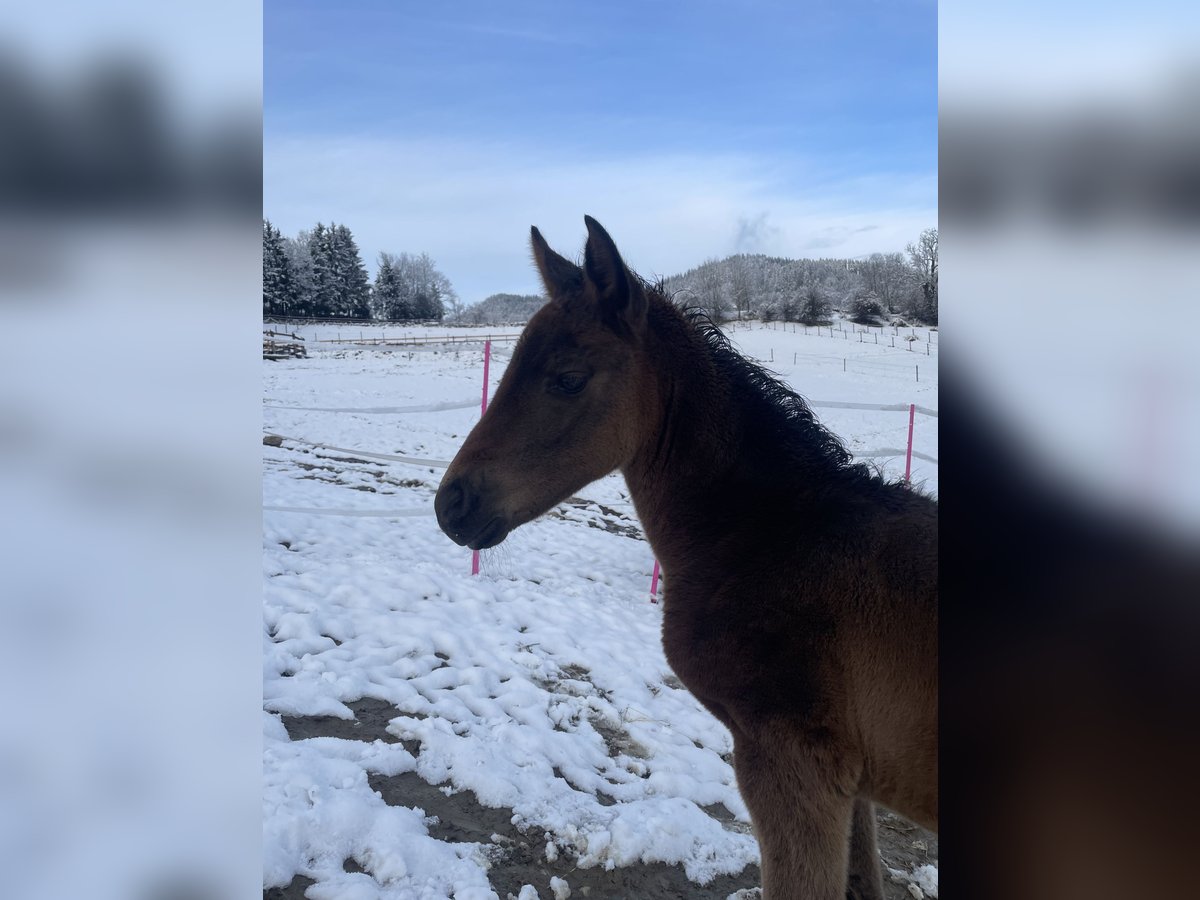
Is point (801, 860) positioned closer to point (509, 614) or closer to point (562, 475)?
point (562, 475)

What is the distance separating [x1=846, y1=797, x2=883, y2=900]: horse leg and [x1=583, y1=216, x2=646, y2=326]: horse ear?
1794 millimetres

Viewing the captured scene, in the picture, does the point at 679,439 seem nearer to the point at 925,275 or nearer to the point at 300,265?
the point at 925,275

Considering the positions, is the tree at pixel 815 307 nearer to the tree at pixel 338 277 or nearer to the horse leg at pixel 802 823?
the horse leg at pixel 802 823

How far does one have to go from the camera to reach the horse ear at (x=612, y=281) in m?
2.01

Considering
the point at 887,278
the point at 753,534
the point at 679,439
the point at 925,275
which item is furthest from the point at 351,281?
the point at 925,275

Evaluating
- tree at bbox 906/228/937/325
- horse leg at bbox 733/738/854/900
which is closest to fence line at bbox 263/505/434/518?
horse leg at bbox 733/738/854/900

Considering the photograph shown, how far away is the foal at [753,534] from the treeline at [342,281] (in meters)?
0.69

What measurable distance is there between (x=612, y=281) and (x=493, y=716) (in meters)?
2.26

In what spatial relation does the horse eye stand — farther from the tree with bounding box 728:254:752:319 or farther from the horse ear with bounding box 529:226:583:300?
the tree with bounding box 728:254:752:319

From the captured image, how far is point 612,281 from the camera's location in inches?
81.1
